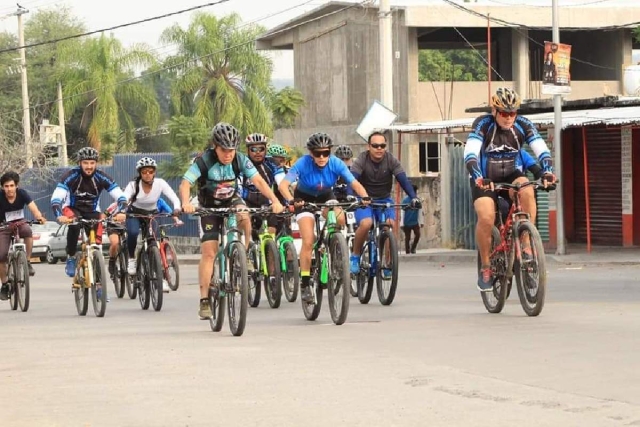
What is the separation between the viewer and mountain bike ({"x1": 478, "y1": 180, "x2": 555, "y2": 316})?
531 inches

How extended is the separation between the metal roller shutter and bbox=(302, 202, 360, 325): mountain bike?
1626 centimetres

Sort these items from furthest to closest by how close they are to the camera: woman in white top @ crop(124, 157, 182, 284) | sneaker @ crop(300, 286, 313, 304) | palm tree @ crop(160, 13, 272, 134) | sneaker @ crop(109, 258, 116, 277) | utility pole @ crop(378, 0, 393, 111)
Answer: palm tree @ crop(160, 13, 272, 134) < utility pole @ crop(378, 0, 393, 111) < sneaker @ crop(109, 258, 116, 277) < woman in white top @ crop(124, 157, 182, 284) < sneaker @ crop(300, 286, 313, 304)

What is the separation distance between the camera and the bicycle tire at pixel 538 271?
13.4 m

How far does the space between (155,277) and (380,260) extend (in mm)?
2644

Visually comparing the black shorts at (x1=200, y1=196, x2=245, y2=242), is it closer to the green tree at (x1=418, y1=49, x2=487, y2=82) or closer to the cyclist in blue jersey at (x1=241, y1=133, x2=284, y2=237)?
the cyclist in blue jersey at (x1=241, y1=133, x2=284, y2=237)

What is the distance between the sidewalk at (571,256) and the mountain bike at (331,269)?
1194 centimetres

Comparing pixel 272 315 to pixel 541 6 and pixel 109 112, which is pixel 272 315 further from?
pixel 109 112

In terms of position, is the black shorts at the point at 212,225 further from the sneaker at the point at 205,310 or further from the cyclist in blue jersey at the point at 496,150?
the cyclist in blue jersey at the point at 496,150

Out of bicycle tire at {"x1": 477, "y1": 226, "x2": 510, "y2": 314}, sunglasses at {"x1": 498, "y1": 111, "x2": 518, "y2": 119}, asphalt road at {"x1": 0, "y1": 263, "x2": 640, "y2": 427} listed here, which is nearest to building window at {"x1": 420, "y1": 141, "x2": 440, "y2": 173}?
asphalt road at {"x1": 0, "y1": 263, "x2": 640, "y2": 427}

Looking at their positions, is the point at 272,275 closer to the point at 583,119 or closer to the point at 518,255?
the point at 518,255

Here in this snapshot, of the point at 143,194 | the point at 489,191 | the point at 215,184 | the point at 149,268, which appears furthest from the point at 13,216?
the point at 489,191

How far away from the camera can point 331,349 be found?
11.8 m

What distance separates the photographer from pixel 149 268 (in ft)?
56.7

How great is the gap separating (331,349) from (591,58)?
1423 inches
